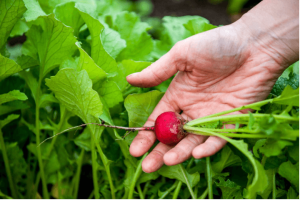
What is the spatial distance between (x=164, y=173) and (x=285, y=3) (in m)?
0.95

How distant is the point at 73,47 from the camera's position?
1109 millimetres

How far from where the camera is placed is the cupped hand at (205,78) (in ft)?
3.63

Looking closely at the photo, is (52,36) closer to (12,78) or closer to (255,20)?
(12,78)

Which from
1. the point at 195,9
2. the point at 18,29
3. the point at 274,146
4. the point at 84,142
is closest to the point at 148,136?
the point at 84,142

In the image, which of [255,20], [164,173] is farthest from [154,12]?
[164,173]

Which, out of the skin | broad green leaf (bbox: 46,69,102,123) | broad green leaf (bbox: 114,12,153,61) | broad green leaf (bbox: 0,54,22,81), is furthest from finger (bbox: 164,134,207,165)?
broad green leaf (bbox: 0,54,22,81)

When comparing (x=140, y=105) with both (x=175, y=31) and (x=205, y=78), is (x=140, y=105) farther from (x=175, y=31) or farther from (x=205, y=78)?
(x=175, y=31)

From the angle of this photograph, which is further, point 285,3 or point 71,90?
point 285,3

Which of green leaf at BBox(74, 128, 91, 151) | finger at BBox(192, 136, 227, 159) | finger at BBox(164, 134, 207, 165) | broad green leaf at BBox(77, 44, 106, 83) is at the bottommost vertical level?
green leaf at BBox(74, 128, 91, 151)

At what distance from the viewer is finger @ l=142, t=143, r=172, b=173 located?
107 cm

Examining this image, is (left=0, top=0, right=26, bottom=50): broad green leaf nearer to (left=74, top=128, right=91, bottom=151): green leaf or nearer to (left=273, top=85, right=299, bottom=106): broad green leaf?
(left=74, top=128, right=91, bottom=151): green leaf

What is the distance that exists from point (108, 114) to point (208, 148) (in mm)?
440

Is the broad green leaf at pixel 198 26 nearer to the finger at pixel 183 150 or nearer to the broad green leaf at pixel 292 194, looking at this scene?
the finger at pixel 183 150

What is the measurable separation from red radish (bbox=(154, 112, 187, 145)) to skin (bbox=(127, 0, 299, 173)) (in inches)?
1.5
